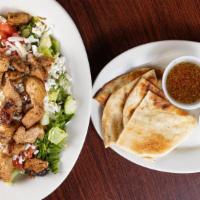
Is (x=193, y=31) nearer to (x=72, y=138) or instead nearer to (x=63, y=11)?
(x=63, y=11)

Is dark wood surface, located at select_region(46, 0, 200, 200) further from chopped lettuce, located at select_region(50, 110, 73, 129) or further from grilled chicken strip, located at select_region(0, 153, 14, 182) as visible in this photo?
grilled chicken strip, located at select_region(0, 153, 14, 182)

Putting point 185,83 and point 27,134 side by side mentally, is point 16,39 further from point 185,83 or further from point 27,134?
point 185,83

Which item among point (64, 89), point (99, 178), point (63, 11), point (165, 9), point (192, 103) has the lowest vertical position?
point (99, 178)

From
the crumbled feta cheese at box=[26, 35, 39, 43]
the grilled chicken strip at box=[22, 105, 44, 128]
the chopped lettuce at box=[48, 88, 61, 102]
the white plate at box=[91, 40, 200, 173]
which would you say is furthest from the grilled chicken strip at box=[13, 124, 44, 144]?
the crumbled feta cheese at box=[26, 35, 39, 43]

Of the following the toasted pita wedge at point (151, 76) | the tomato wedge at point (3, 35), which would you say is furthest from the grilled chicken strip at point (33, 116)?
the toasted pita wedge at point (151, 76)

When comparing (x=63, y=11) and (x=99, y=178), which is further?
(x=99, y=178)

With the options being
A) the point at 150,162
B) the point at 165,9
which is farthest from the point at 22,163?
the point at 165,9

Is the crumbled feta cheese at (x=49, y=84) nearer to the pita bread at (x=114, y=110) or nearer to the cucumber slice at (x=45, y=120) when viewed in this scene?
the cucumber slice at (x=45, y=120)
